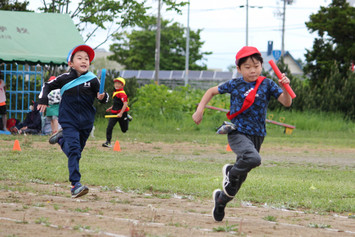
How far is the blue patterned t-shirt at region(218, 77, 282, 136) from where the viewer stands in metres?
5.68

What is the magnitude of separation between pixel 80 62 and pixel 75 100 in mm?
470

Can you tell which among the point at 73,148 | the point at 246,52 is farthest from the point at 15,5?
the point at 246,52

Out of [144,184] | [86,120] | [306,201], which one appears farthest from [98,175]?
[306,201]

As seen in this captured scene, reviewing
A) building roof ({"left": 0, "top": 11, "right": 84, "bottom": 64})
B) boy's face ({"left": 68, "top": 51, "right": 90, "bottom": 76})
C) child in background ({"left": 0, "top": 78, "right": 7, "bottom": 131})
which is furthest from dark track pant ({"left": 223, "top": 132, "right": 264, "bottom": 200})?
child in background ({"left": 0, "top": 78, "right": 7, "bottom": 131})

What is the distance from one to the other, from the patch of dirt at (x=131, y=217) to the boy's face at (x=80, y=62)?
1521mm

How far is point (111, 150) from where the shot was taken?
537 inches

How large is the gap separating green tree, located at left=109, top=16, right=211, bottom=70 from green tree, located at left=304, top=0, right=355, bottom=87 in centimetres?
3668

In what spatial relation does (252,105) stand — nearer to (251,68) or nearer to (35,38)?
(251,68)

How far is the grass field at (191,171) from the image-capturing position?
7.39 meters

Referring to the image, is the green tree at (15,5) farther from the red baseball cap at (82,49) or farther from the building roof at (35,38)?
the red baseball cap at (82,49)

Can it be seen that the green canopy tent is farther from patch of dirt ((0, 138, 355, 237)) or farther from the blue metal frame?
patch of dirt ((0, 138, 355, 237))

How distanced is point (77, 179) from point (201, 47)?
62385 millimetres

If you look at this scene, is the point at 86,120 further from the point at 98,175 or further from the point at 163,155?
the point at 163,155

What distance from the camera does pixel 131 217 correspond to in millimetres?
5574
